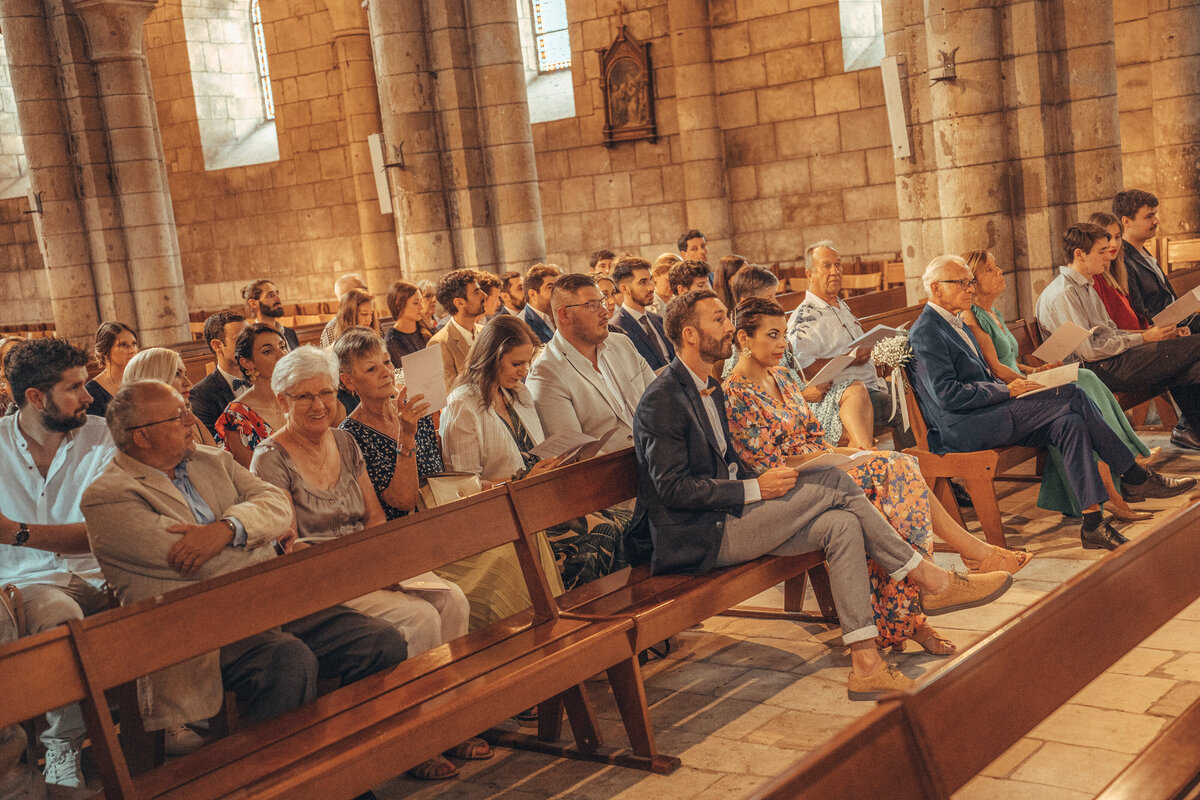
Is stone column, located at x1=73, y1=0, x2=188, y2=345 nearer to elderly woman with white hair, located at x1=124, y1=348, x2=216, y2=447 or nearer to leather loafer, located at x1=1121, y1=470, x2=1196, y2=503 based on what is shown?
elderly woman with white hair, located at x1=124, y1=348, x2=216, y2=447

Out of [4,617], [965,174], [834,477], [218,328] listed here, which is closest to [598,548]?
[834,477]

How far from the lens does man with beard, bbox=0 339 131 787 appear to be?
161 inches

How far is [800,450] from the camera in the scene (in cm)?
453

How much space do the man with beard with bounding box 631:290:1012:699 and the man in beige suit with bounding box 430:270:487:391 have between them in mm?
2790

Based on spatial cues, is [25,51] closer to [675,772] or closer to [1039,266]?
[1039,266]

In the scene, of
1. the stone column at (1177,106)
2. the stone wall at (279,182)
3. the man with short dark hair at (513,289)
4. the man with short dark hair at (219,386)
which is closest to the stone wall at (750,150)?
the stone column at (1177,106)

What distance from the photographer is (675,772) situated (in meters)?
3.62

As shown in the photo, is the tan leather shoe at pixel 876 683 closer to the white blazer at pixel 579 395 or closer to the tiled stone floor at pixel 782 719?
the tiled stone floor at pixel 782 719

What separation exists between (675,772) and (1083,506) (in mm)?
2666

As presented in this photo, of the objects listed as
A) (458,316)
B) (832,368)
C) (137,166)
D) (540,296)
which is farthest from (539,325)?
(137,166)

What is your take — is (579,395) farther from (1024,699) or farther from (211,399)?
(1024,699)

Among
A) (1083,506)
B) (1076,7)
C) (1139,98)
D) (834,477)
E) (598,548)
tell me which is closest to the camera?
(834,477)

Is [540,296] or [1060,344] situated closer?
[1060,344]

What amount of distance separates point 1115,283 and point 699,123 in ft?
28.5
